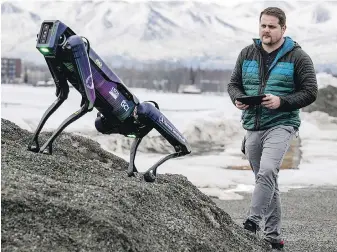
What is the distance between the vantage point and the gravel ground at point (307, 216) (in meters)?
7.93

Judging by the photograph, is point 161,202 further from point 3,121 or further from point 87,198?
point 3,121

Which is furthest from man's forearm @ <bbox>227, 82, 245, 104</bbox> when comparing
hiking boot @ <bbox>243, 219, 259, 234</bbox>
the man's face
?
hiking boot @ <bbox>243, 219, 259, 234</bbox>

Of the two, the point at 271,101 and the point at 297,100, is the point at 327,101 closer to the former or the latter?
the point at 297,100

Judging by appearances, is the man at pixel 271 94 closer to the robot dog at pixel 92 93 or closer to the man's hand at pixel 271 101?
the man's hand at pixel 271 101

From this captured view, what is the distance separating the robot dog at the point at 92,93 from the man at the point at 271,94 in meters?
0.66

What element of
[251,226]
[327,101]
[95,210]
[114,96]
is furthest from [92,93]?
[327,101]

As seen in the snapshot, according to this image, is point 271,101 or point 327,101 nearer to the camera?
point 271,101

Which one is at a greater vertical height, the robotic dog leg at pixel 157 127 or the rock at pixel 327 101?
the robotic dog leg at pixel 157 127

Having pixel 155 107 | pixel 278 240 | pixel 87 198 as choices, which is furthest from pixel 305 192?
pixel 87 198

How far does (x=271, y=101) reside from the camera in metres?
6.27

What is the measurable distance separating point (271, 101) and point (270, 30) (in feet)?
2.19

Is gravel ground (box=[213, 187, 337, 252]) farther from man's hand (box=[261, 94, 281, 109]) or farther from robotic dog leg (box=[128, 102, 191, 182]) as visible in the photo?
man's hand (box=[261, 94, 281, 109])

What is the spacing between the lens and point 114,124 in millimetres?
6348

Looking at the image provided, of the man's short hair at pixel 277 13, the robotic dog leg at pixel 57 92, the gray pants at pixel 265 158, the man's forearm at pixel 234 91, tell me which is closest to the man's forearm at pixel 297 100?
the gray pants at pixel 265 158
